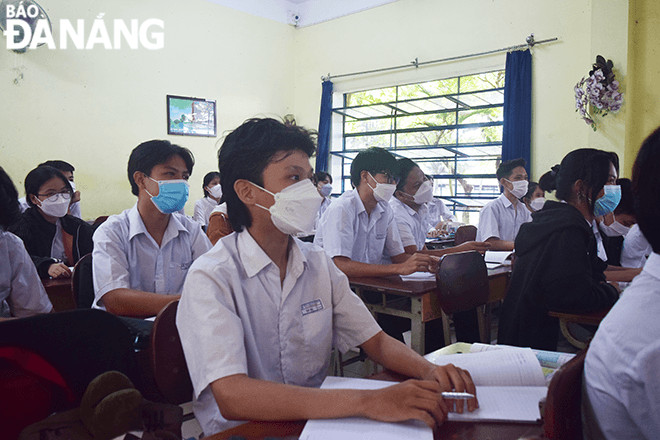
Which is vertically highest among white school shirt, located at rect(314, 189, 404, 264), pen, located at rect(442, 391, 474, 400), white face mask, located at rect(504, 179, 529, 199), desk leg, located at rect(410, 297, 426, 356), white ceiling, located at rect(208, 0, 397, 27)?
white ceiling, located at rect(208, 0, 397, 27)

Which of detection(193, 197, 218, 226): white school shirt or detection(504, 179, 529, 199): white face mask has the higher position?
detection(504, 179, 529, 199): white face mask

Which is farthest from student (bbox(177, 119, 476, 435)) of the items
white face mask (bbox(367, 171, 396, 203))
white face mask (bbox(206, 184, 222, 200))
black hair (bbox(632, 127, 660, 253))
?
white face mask (bbox(206, 184, 222, 200))

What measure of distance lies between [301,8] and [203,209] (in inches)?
158

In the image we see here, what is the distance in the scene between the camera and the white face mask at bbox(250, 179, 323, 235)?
132 cm

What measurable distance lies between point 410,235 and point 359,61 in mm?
4876

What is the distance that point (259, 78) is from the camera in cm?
809

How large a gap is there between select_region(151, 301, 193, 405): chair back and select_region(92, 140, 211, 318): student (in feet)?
2.90

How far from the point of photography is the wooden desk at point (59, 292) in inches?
104

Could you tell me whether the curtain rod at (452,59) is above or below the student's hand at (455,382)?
above

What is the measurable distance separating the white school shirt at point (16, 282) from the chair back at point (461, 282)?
1826 mm

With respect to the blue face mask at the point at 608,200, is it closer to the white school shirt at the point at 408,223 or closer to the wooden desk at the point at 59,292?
the white school shirt at the point at 408,223

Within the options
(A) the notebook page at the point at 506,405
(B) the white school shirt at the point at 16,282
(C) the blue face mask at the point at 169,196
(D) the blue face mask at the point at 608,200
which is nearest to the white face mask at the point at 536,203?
(D) the blue face mask at the point at 608,200

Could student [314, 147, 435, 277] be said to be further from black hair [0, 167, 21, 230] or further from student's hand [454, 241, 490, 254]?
black hair [0, 167, 21, 230]

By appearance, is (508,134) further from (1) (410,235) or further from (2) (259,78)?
(2) (259,78)
